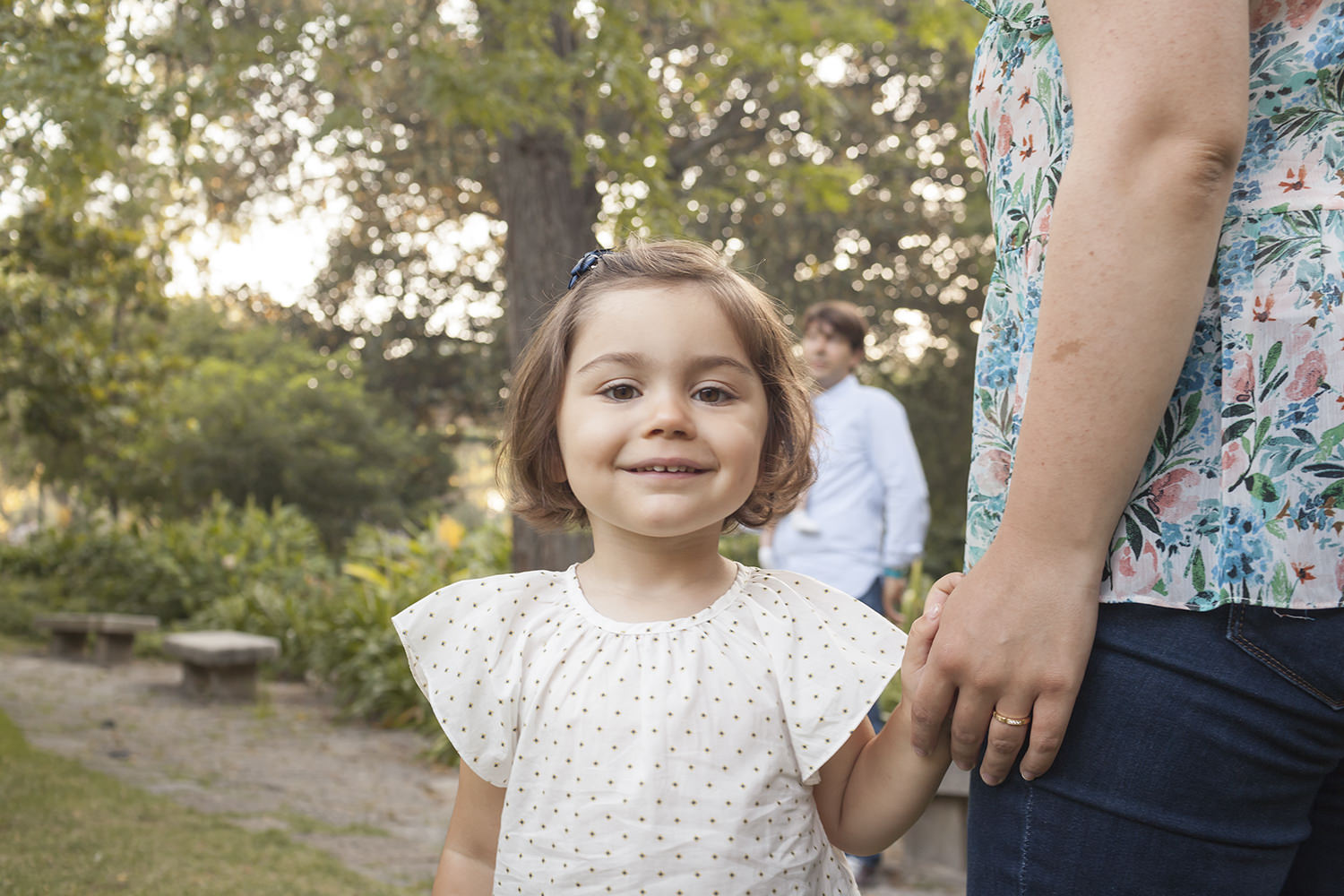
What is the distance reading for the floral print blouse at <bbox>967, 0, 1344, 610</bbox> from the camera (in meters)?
0.95

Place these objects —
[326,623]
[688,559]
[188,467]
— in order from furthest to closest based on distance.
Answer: [188,467] → [326,623] → [688,559]

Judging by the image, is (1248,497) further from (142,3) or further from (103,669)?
(103,669)

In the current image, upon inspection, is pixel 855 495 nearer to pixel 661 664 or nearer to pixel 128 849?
pixel 128 849

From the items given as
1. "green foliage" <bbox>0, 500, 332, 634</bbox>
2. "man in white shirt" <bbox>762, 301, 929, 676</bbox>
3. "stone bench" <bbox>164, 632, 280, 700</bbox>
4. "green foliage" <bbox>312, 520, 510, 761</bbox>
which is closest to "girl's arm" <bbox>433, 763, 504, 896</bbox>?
"man in white shirt" <bbox>762, 301, 929, 676</bbox>

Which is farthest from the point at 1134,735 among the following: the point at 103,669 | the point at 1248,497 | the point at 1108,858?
the point at 103,669

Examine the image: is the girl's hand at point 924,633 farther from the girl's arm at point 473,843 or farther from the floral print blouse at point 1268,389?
the girl's arm at point 473,843

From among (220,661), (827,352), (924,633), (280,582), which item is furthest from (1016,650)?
(280,582)

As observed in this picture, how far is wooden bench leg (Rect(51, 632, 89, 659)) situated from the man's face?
843cm

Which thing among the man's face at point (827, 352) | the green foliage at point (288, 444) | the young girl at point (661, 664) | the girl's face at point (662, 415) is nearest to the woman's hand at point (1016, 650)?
the young girl at point (661, 664)

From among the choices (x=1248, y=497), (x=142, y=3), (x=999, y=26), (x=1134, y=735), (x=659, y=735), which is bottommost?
(x=659, y=735)

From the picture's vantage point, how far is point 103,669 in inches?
366

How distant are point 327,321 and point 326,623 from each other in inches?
426

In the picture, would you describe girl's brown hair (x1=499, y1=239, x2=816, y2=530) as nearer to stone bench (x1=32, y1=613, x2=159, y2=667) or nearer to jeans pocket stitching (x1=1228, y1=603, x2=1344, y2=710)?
jeans pocket stitching (x1=1228, y1=603, x2=1344, y2=710)

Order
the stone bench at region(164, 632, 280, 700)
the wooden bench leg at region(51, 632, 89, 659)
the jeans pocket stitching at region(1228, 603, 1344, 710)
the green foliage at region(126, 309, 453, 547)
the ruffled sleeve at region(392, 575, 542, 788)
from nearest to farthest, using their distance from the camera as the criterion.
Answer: the jeans pocket stitching at region(1228, 603, 1344, 710) < the ruffled sleeve at region(392, 575, 542, 788) < the stone bench at region(164, 632, 280, 700) < the wooden bench leg at region(51, 632, 89, 659) < the green foliage at region(126, 309, 453, 547)
